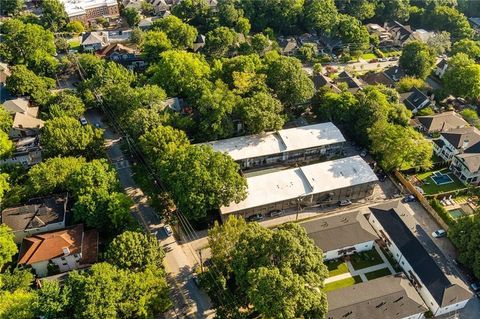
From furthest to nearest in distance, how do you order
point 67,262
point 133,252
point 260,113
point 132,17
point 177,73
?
point 132,17, point 177,73, point 260,113, point 67,262, point 133,252

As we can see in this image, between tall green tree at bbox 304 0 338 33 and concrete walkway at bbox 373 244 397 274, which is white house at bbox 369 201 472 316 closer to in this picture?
concrete walkway at bbox 373 244 397 274

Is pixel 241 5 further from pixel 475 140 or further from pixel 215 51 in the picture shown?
pixel 475 140

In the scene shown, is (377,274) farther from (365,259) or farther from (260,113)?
(260,113)

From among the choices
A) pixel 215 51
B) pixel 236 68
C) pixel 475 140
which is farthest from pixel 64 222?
pixel 475 140

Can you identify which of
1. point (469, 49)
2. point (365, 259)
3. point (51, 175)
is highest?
point (469, 49)

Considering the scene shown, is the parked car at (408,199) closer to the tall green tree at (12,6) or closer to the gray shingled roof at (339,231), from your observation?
the gray shingled roof at (339,231)

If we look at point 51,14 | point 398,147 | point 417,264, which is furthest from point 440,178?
point 51,14
